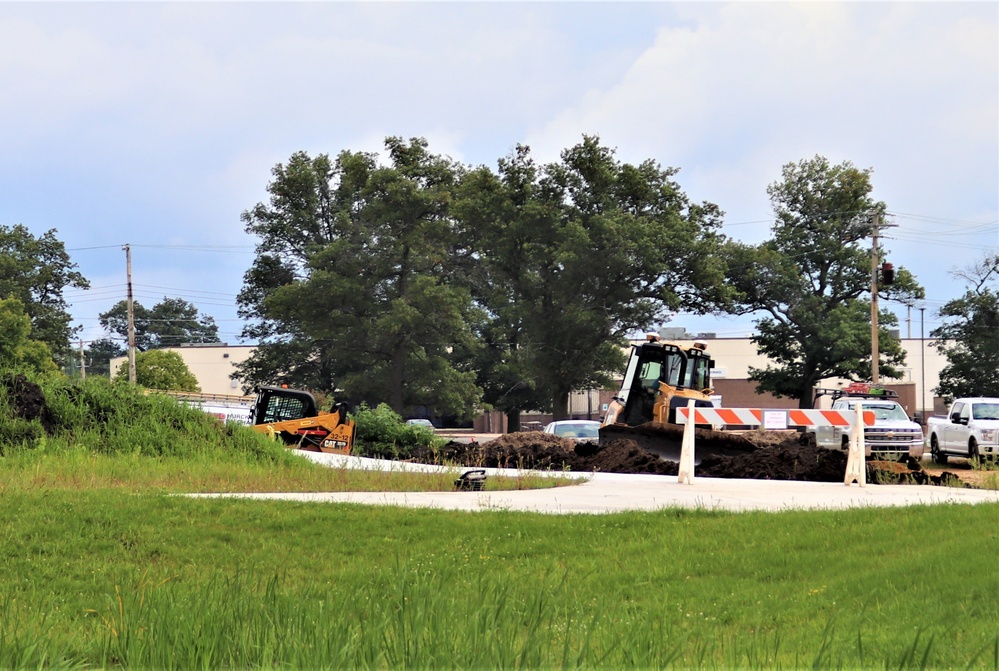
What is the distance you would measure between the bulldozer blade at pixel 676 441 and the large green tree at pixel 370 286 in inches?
1239

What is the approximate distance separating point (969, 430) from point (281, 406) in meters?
17.4

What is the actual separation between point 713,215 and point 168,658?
55.1 meters

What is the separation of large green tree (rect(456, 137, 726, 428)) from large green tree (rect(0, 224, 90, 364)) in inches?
1093

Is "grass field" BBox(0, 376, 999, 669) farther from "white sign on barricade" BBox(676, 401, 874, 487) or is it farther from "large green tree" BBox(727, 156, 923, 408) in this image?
"large green tree" BBox(727, 156, 923, 408)

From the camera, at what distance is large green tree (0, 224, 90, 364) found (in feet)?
224

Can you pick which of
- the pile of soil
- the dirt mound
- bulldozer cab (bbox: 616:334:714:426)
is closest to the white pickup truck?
bulldozer cab (bbox: 616:334:714:426)

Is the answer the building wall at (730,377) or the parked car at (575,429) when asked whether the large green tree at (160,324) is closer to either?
the building wall at (730,377)

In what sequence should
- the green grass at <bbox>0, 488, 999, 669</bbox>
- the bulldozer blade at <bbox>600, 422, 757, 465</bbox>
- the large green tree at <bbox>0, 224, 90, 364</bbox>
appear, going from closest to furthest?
the green grass at <bbox>0, 488, 999, 669</bbox>
the bulldozer blade at <bbox>600, 422, 757, 465</bbox>
the large green tree at <bbox>0, 224, 90, 364</bbox>

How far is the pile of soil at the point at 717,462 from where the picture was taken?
800 inches

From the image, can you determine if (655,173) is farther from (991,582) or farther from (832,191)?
(991,582)

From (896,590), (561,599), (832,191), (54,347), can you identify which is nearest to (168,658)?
(561,599)

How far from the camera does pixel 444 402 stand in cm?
5888

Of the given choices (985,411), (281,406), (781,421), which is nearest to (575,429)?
(281,406)

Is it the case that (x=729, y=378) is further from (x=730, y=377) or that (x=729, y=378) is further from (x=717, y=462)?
(x=717, y=462)
